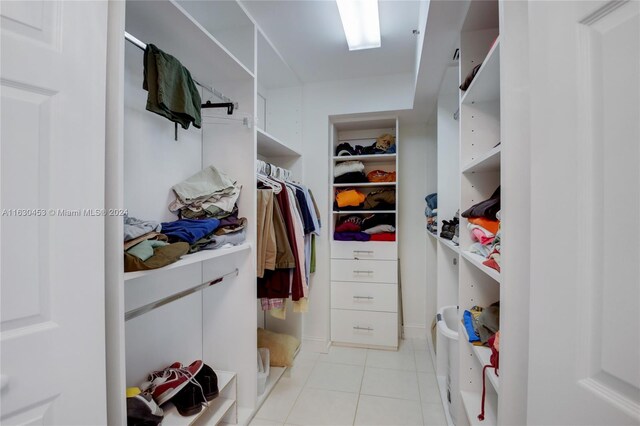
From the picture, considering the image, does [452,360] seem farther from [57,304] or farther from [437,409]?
[57,304]

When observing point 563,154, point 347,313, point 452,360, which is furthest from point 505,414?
point 347,313

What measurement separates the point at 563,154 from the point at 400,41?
1824 millimetres

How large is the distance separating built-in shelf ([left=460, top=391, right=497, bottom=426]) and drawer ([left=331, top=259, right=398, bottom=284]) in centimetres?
132

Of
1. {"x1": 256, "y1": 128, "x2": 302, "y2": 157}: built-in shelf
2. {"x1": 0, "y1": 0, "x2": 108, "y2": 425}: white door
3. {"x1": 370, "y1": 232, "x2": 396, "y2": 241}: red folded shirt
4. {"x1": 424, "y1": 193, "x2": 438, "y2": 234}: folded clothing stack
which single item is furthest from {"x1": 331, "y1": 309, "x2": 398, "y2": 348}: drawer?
{"x1": 0, "y1": 0, "x2": 108, "y2": 425}: white door

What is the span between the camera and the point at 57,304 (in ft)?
2.00

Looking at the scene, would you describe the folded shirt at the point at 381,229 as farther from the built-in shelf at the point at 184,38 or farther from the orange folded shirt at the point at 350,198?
the built-in shelf at the point at 184,38

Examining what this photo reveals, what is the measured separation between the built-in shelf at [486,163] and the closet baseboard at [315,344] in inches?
79.9

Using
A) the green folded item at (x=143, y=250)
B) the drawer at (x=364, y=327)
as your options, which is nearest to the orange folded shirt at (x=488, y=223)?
the green folded item at (x=143, y=250)

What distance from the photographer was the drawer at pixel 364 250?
2.48 m

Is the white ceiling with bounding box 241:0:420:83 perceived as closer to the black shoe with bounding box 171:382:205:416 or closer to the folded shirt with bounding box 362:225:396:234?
the folded shirt with bounding box 362:225:396:234

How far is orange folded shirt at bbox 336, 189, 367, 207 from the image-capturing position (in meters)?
2.55

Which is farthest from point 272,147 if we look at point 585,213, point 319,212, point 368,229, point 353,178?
point 585,213

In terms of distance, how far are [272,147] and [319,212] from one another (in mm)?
764

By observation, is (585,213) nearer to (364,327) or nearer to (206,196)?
(206,196)
